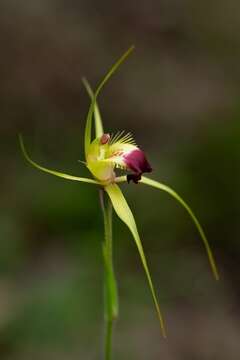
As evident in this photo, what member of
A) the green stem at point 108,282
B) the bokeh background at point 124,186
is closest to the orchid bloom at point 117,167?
the green stem at point 108,282

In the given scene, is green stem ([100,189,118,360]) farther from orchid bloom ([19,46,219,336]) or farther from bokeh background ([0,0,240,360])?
bokeh background ([0,0,240,360])

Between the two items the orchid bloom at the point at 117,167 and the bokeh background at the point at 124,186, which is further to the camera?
the bokeh background at the point at 124,186

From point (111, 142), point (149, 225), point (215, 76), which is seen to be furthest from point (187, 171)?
point (111, 142)

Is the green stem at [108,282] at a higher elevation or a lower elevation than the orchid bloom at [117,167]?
lower

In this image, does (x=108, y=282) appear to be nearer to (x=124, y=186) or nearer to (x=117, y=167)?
(x=117, y=167)

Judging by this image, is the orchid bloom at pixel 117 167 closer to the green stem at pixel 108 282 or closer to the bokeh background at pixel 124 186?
the green stem at pixel 108 282

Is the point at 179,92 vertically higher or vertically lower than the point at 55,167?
higher

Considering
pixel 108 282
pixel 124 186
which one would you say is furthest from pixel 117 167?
pixel 124 186

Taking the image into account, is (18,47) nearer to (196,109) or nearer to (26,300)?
(196,109)
